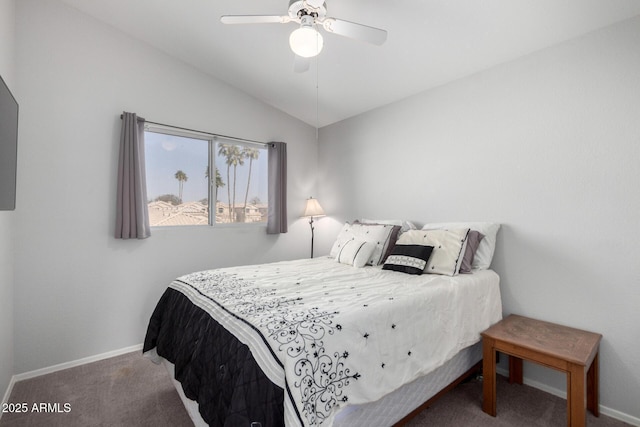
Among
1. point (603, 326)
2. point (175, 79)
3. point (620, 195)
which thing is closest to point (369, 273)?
point (603, 326)

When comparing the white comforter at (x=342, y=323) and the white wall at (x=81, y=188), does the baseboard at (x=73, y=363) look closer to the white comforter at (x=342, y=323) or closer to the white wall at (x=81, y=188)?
the white wall at (x=81, y=188)

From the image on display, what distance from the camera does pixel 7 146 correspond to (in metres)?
1.37

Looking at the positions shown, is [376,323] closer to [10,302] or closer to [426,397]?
[426,397]

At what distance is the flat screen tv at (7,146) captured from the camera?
1.28m

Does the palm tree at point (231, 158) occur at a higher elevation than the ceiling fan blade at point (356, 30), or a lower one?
lower

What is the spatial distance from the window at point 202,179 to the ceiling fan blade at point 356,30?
203 centimetres

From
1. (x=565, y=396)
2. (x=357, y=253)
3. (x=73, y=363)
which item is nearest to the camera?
(x=565, y=396)

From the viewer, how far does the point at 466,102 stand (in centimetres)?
257

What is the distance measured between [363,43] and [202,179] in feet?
7.10

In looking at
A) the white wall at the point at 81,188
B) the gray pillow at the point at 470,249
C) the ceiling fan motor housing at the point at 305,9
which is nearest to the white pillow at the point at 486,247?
the gray pillow at the point at 470,249

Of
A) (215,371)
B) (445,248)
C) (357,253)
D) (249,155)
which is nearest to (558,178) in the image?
(445,248)

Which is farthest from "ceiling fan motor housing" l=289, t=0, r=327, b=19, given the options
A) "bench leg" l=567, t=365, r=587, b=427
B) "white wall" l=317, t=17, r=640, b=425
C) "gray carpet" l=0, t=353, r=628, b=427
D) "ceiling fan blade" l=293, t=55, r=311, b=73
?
"gray carpet" l=0, t=353, r=628, b=427

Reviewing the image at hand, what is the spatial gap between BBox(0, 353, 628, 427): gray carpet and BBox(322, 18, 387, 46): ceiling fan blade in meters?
2.33

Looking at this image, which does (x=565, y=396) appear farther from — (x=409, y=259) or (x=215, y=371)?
(x=215, y=371)
